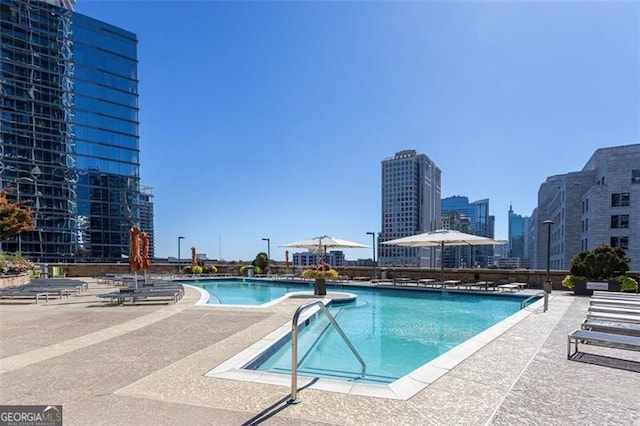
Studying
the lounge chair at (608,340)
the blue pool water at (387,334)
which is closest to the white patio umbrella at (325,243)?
the blue pool water at (387,334)

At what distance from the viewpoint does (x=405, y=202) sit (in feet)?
334

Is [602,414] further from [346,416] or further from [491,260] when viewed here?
[491,260]

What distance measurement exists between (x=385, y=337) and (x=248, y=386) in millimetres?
5024

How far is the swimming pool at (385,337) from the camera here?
5559mm

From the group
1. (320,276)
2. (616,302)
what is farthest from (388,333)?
(320,276)

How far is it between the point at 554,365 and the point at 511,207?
722ft

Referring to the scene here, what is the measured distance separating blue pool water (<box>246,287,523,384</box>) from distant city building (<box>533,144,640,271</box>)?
122 feet

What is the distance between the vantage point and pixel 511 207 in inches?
7697

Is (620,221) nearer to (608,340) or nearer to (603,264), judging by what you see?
(603,264)

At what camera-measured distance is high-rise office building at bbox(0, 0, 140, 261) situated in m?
39.6

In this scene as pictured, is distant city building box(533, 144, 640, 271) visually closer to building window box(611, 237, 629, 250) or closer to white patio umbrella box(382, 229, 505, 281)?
building window box(611, 237, 629, 250)

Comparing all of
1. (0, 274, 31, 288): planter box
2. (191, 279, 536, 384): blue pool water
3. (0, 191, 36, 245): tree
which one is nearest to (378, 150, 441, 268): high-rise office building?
(191, 279, 536, 384): blue pool water

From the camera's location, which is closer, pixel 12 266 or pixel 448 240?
pixel 12 266

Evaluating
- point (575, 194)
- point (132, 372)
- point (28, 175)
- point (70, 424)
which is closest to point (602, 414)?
point (70, 424)
